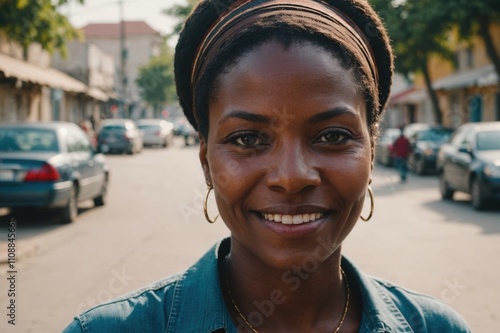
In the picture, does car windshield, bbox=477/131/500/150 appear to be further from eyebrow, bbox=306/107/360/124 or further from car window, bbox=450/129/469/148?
eyebrow, bbox=306/107/360/124

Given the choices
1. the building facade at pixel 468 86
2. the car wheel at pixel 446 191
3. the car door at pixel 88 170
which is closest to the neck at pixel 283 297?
the car door at pixel 88 170

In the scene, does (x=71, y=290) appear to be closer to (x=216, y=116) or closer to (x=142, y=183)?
(x=216, y=116)

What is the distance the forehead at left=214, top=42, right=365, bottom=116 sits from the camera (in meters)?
1.71

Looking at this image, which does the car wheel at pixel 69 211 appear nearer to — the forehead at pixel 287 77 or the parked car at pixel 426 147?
the forehead at pixel 287 77

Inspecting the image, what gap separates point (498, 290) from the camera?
646cm

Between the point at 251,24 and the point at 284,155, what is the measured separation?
357 mm

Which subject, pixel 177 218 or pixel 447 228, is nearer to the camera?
pixel 447 228

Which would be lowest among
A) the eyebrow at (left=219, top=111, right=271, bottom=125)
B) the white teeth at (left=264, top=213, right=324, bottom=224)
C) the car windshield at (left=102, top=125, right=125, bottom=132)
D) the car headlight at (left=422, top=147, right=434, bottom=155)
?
the car headlight at (left=422, top=147, right=434, bottom=155)

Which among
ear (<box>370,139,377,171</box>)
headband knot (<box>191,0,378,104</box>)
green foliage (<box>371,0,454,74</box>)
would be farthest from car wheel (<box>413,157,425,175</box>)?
headband knot (<box>191,0,378,104</box>)

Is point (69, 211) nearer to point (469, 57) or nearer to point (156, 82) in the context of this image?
point (469, 57)

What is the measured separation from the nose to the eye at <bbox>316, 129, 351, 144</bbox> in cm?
7

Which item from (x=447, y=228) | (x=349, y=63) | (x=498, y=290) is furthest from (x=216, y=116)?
(x=447, y=228)

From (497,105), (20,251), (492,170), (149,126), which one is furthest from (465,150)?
(149,126)

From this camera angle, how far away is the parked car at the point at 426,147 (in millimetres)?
20672
